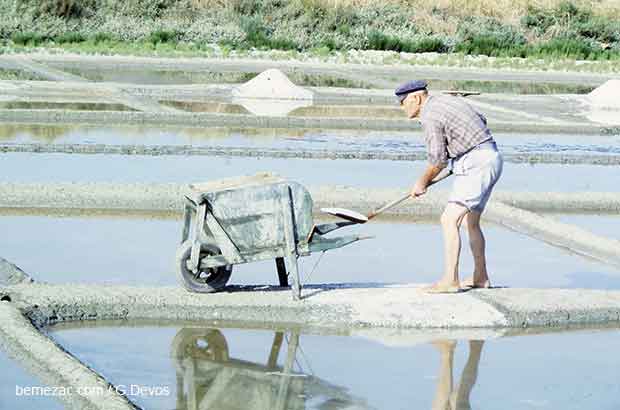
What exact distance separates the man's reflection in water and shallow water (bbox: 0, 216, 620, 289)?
1.33 metres

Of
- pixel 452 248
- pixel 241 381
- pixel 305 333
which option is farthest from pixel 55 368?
pixel 452 248

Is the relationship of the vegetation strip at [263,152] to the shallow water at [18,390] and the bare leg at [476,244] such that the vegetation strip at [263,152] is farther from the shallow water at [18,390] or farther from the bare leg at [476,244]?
the shallow water at [18,390]

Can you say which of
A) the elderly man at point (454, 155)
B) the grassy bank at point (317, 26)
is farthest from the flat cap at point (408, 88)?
the grassy bank at point (317, 26)

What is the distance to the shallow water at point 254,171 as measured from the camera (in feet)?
38.2

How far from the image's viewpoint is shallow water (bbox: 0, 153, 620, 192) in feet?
38.2

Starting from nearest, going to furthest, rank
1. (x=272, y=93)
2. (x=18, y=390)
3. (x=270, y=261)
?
(x=18, y=390) < (x=270, y=261) < (x=272, y=93)

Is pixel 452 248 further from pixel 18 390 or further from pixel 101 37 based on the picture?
pixel 101 37

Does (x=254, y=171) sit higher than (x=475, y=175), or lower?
lower

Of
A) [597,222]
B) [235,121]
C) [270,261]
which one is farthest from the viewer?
[235,121]

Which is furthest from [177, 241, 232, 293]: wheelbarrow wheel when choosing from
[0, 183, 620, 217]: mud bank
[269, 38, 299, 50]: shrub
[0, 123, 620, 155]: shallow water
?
[269, 38, 299, 50]: shrub

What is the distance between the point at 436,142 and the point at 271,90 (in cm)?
1234

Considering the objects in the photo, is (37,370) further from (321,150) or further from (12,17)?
(12,17)

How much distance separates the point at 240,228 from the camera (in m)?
7.26

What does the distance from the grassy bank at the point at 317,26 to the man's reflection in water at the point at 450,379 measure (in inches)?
847
